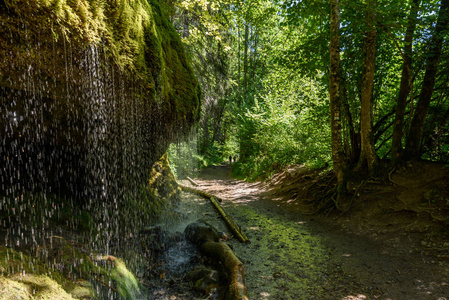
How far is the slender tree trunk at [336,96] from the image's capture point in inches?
289

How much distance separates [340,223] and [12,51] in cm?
817

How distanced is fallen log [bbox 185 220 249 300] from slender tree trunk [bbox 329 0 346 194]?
4.68 m

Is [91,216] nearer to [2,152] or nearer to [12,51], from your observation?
[2,152]

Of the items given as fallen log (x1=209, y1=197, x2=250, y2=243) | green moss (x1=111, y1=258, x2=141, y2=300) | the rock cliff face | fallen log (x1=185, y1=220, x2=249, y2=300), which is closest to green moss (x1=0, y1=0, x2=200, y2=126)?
the rock cliff face

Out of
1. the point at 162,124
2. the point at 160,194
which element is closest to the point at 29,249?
the point at 162,124

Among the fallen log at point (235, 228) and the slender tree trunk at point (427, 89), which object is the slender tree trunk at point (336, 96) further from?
the fallen log at point (235, 228)

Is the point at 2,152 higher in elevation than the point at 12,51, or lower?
lower

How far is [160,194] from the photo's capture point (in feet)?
29.4

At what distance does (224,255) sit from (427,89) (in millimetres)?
7046

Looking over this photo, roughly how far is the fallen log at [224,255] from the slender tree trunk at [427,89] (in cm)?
609

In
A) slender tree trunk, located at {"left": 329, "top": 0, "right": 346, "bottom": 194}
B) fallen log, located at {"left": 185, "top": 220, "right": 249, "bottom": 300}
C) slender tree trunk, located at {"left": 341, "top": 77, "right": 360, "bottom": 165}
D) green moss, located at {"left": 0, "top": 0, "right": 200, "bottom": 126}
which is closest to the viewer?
green moss, located at {"left": 0, "top": 0, "right": 200, "bottom": 126}

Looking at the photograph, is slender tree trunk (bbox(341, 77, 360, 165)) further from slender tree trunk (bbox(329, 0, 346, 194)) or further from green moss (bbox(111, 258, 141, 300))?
green moss (bbox(111, 258, 141, 300))

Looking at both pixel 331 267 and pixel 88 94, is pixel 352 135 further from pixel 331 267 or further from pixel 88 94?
pixel 88 94

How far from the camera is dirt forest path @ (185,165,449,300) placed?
13.1ft
